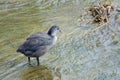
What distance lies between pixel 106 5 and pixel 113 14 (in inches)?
13.8

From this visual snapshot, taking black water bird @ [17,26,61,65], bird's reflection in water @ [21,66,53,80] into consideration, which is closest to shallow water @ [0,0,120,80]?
bird's reflection in water @ [21,66,53,80]

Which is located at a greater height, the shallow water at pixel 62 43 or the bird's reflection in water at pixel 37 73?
the shallow water at pixel 62 43

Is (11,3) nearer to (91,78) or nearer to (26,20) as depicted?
(26,20)

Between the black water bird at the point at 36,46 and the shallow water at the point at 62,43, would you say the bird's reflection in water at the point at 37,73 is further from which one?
the black water bird at the point at 36,46

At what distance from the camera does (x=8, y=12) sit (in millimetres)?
11906

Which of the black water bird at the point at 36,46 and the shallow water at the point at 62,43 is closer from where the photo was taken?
the shallow water at the point at 62,43

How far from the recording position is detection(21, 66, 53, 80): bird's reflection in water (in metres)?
8.32

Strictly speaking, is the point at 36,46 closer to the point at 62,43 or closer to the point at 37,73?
the point at 37,73

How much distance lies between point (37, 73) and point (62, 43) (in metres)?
1.36

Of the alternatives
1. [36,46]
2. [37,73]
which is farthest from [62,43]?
[37,73]

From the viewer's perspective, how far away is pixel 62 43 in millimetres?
9625

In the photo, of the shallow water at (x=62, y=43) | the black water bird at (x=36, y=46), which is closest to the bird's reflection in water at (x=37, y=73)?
the shallow water at (x=62, y=43)

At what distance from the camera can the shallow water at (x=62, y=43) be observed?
8328mm

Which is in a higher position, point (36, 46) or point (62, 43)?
point (36, 46)
